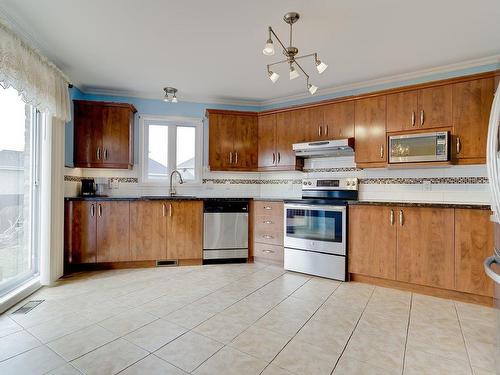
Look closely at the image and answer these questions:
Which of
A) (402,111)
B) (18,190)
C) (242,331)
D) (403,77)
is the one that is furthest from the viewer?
(403,77)

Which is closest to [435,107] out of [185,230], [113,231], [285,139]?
[285,139]

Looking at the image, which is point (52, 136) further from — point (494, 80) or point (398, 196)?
point (494, 80)

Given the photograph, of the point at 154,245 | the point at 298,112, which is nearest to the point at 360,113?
the point at 298,112

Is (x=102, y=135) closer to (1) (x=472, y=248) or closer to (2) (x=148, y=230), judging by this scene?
(2) (x=148, y=230)

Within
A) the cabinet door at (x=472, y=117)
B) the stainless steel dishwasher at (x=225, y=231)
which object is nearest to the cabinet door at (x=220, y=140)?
the stainless steel dishwasher at (x=225, y=231)

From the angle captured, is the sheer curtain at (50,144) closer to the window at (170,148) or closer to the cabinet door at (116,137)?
the cabinet door at (116,137)

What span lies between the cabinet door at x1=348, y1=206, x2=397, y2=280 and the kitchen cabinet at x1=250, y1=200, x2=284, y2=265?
0.92m

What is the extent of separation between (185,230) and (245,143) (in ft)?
5.06

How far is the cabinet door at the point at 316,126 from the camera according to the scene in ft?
11.7

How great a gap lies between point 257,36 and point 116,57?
1536 mm

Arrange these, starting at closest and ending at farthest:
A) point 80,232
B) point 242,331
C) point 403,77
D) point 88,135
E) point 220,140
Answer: point 242,331
point 403,77
point 80,232
point 88,135
point 220,140

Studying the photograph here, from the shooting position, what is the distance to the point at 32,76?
232 centimetres

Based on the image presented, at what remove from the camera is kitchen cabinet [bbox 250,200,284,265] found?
3.61m

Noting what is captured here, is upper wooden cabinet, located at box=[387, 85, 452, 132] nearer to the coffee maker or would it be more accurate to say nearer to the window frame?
the window frame
